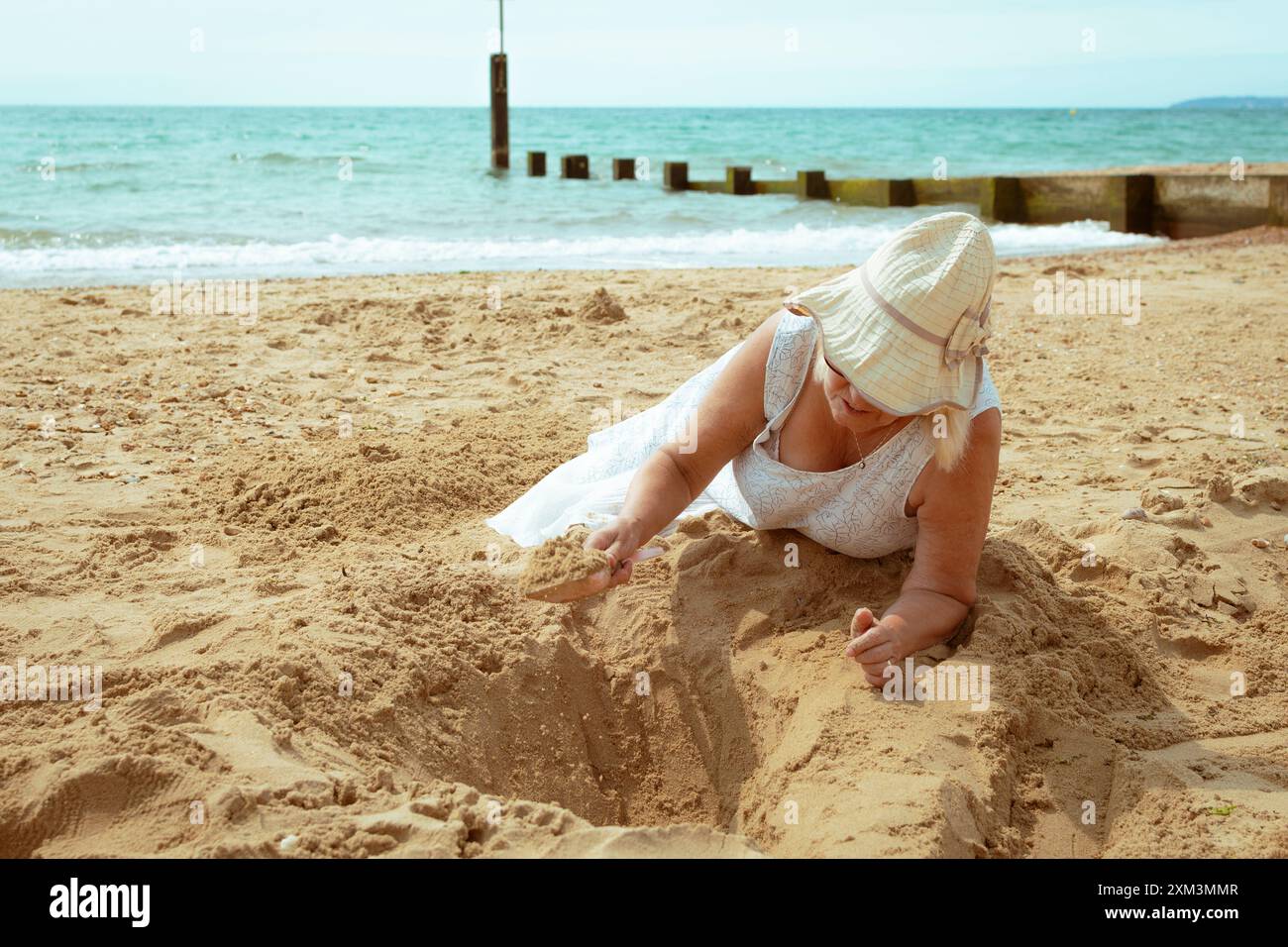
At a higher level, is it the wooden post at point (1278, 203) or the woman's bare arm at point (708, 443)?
the wooden post at point (1278, 203)

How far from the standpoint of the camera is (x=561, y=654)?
2691 millimetres

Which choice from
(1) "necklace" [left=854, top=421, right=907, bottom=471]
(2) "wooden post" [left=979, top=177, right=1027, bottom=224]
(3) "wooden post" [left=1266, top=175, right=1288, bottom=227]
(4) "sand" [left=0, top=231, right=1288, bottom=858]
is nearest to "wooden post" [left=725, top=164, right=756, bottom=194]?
(2) "wooden post" [left=979, top=177, right=1027, bottom=224]

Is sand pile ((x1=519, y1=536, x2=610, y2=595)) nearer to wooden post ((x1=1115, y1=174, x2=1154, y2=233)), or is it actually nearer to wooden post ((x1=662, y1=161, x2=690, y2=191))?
wooden post ((x1=1115, y1=174, x2=1154, y2=233))

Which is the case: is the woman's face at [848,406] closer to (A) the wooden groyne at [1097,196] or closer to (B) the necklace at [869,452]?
(B) the necklace at [869,452]

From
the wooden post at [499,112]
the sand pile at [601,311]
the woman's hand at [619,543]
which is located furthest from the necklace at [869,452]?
the wooden post at [499,112]

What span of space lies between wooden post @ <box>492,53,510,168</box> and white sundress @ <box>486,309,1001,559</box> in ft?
50.1

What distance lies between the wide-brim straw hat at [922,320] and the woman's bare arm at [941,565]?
0.65ft

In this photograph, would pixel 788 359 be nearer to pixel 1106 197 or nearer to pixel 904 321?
pixel 904 321

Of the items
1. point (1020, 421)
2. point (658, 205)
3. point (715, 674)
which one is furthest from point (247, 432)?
point (658, 205)

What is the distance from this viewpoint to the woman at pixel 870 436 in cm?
225

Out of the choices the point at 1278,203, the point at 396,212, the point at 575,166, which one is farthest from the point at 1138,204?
the point at 575,166

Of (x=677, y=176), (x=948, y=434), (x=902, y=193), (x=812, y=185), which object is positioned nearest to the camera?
(x=948, y=434)

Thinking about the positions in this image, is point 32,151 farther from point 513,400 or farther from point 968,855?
point 968,855

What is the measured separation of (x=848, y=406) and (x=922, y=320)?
10.2 inches
